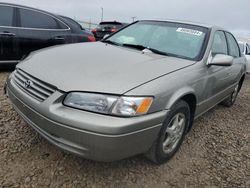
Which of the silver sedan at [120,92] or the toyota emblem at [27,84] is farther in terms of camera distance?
the toyota emblem at [27,84]

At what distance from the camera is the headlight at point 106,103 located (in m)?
2.15

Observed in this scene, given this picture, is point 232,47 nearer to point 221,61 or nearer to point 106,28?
point 221,61

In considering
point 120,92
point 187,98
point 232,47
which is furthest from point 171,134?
point 232,47

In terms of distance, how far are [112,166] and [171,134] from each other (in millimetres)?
716

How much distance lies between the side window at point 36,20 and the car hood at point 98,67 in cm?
269

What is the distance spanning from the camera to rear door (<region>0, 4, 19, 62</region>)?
5.14 meters

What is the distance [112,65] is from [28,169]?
129 cm

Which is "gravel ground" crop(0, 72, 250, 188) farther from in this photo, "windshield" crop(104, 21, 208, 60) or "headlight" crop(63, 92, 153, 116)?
"windshield" crop(104, 21, 208, 60)

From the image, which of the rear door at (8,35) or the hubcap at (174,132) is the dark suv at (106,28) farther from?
the hubcap at (174,132)

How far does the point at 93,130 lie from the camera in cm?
206

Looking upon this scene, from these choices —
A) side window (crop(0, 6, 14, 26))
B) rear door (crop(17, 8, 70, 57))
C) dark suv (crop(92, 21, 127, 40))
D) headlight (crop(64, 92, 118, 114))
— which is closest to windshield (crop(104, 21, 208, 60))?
headlight (crop(64, 92, 118, 114))

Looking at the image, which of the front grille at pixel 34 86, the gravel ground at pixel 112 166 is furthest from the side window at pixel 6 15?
the front grille at pixel 34 86

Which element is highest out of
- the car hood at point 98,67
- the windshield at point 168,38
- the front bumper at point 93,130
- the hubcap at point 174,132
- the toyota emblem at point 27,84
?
the windshield at point 168,38

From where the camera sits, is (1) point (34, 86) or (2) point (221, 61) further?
(2) point (221, 61)
